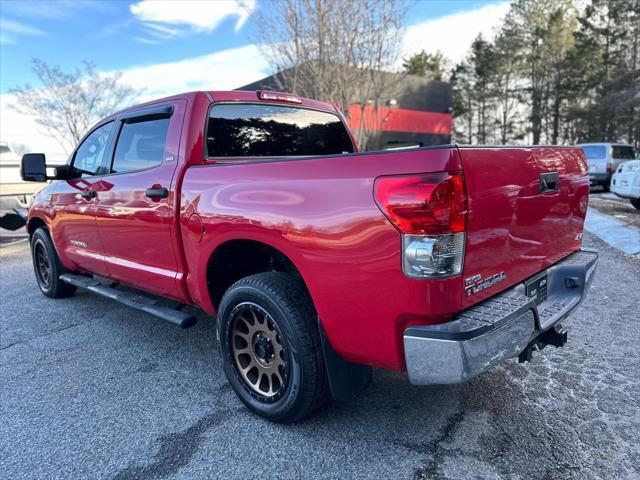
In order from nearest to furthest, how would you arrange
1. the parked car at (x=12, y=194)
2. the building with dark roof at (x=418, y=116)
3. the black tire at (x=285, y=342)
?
the black tire at (x=285, y=342) → the parked car at (x=12, y=194) → the building with dark roof at (x=418, y=116)

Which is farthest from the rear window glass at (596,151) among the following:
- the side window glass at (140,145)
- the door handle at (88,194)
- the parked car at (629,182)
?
the door handle at (88,194)

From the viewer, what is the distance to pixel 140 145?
3527 mm

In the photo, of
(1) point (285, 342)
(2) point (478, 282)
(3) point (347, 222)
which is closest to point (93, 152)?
(1) point (285, 342)

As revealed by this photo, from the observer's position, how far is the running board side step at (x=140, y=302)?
9.96 feet

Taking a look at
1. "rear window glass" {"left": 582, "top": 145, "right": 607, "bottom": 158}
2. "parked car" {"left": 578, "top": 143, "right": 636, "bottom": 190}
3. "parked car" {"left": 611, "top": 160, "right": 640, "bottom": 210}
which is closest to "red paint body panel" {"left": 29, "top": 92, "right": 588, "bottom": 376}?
"parked car" {"left": 611, "top": 160, "right": 640, "bottom": 210}

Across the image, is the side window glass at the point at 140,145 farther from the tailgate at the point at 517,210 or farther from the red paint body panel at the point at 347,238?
the tailgate at the point at 517,210

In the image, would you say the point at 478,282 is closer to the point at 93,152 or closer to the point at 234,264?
the point at 234,264

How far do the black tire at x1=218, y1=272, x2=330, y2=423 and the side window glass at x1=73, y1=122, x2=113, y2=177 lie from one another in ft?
7.35

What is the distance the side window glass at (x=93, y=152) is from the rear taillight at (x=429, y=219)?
3.12m

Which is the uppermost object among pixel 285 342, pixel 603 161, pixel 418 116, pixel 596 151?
pixel 418 116

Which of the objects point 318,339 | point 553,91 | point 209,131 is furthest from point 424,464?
point 553,91

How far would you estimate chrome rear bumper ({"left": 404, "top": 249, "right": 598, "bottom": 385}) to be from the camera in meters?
1.82

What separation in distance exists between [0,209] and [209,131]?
24.9 feet

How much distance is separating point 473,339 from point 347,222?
29.0 inches
